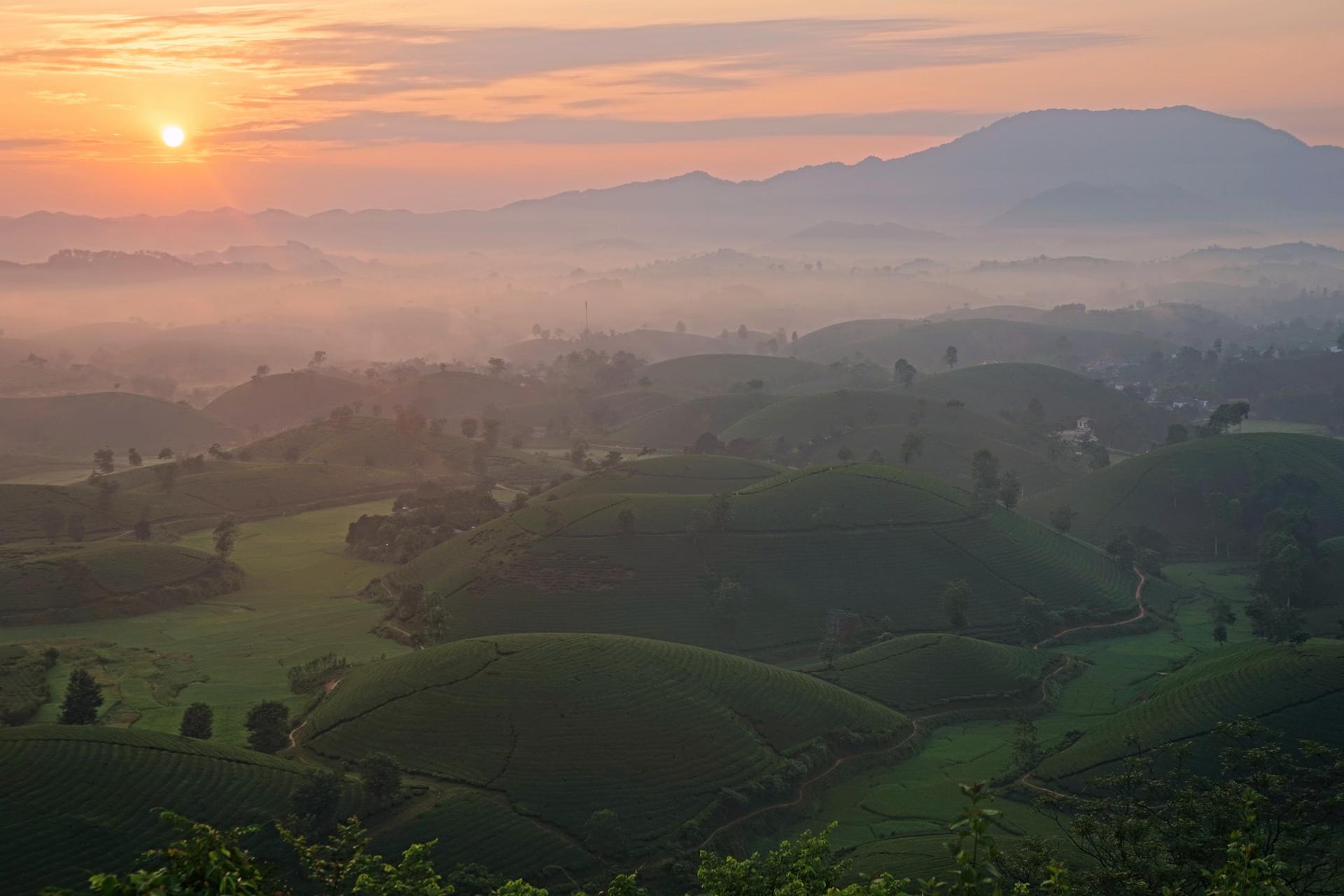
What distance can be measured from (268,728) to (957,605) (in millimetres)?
52523

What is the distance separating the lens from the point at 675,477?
133625 millimetres

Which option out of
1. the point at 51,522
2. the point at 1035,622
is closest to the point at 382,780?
the point at 1035,622

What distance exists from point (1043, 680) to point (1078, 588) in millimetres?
21540

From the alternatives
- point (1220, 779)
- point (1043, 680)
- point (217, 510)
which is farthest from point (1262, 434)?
point (217, 510)

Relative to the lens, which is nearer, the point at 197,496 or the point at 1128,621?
the point at 1128,621

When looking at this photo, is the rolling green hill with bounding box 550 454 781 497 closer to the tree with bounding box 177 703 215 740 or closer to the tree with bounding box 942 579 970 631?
the tree with bounding box 942 579 970 631

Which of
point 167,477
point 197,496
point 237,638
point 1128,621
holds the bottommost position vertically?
point 1128,621

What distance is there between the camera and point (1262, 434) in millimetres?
145750

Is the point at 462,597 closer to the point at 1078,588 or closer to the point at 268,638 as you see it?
the point at 268,638

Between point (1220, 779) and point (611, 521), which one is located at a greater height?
point (611, 521)

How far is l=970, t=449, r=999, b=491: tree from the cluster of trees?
2032 inches

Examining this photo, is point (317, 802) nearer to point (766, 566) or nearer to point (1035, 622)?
point (766, 566)

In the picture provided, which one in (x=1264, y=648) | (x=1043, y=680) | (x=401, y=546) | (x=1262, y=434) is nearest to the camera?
(x=1264, y=648)

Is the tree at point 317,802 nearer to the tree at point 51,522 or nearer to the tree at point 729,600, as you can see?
the tree at point 729,600
